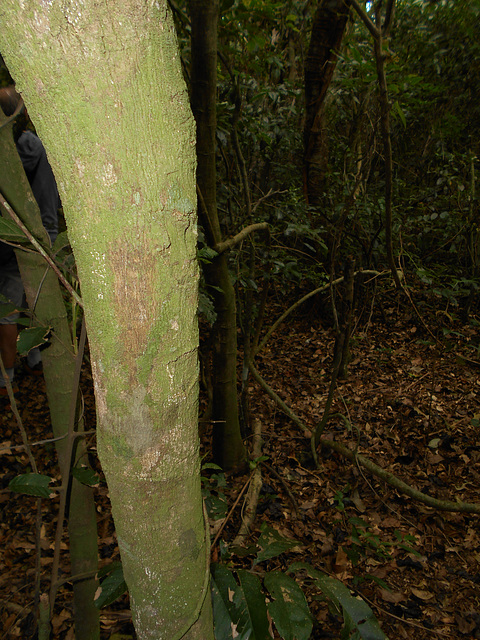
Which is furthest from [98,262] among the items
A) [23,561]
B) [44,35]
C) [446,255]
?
[446,255]

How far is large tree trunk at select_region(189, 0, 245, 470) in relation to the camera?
195 cm

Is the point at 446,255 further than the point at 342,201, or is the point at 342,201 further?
the point at 446,255

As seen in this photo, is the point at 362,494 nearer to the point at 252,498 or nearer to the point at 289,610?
the point at 252,498

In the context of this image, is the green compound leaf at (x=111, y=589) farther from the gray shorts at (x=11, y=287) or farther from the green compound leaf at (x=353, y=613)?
the gray shorts at (x=11, y=287)

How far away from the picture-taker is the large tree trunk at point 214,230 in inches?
76.7

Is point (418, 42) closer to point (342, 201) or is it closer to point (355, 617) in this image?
point (342, 201)

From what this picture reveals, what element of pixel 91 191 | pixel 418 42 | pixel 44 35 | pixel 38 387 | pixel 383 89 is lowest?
pixel 38 387

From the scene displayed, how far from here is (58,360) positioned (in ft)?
3.93

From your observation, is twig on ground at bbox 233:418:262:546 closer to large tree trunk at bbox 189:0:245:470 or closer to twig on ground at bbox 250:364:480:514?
large tree trunk at bbox 189:0:245:470

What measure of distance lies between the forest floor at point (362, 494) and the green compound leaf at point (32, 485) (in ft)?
1.25

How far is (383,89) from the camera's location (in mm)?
2109

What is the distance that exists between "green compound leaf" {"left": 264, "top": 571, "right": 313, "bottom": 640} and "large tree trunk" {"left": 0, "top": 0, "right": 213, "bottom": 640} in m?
0.53

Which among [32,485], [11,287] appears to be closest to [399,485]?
[32,485]

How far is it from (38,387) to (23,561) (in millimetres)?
1695
